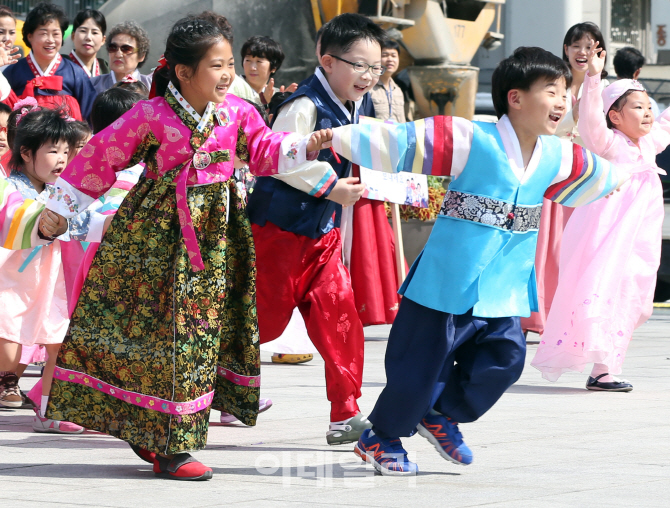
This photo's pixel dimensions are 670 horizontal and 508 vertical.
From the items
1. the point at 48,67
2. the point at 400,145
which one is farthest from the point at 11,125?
the point at 400,145

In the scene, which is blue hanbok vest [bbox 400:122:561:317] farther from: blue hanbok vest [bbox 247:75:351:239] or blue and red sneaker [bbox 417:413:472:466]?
blue hanbok vest [bbox 247:75:351:239]

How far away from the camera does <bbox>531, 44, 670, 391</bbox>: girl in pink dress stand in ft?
18.7

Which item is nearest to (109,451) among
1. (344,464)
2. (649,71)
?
(344,464)

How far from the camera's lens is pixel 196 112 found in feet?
12.6

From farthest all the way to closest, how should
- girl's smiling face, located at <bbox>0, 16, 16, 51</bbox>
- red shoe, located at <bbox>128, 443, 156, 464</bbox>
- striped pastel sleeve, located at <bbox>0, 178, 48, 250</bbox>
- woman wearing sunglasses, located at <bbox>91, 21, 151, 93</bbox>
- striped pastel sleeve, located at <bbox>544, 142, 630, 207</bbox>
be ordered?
woman wearing sunglasses, located at <bbox>91, 21, 151, 93</bbox> → girl's smiling face, located at <bbox>0, 16, 16, 51</bbox> → striped pastel sleeve, located at <bbox>0, 178, 48, 250</bbox> → striped pastel sleeve, located at <bbox>544, 142, 630, 207</bbox> → red shoe, located at <bbox>128, 443, 156, 464</bbox>

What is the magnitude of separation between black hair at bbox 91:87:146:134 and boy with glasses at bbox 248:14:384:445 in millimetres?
647

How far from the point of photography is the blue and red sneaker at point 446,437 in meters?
3.73

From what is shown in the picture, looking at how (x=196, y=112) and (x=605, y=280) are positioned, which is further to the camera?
(x=605, y=280)

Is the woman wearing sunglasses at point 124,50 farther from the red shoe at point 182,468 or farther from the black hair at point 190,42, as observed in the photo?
the red shoe at point 182,468

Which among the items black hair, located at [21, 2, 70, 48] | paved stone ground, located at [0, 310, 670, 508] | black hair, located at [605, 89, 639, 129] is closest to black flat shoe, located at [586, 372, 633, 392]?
paved stone ground, located at [0, 310, 670, 508]

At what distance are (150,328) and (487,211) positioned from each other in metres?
1.15

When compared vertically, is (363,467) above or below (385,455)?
below

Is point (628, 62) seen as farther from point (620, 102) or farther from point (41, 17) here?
point (41, 17)

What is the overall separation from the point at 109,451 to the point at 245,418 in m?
0.53
